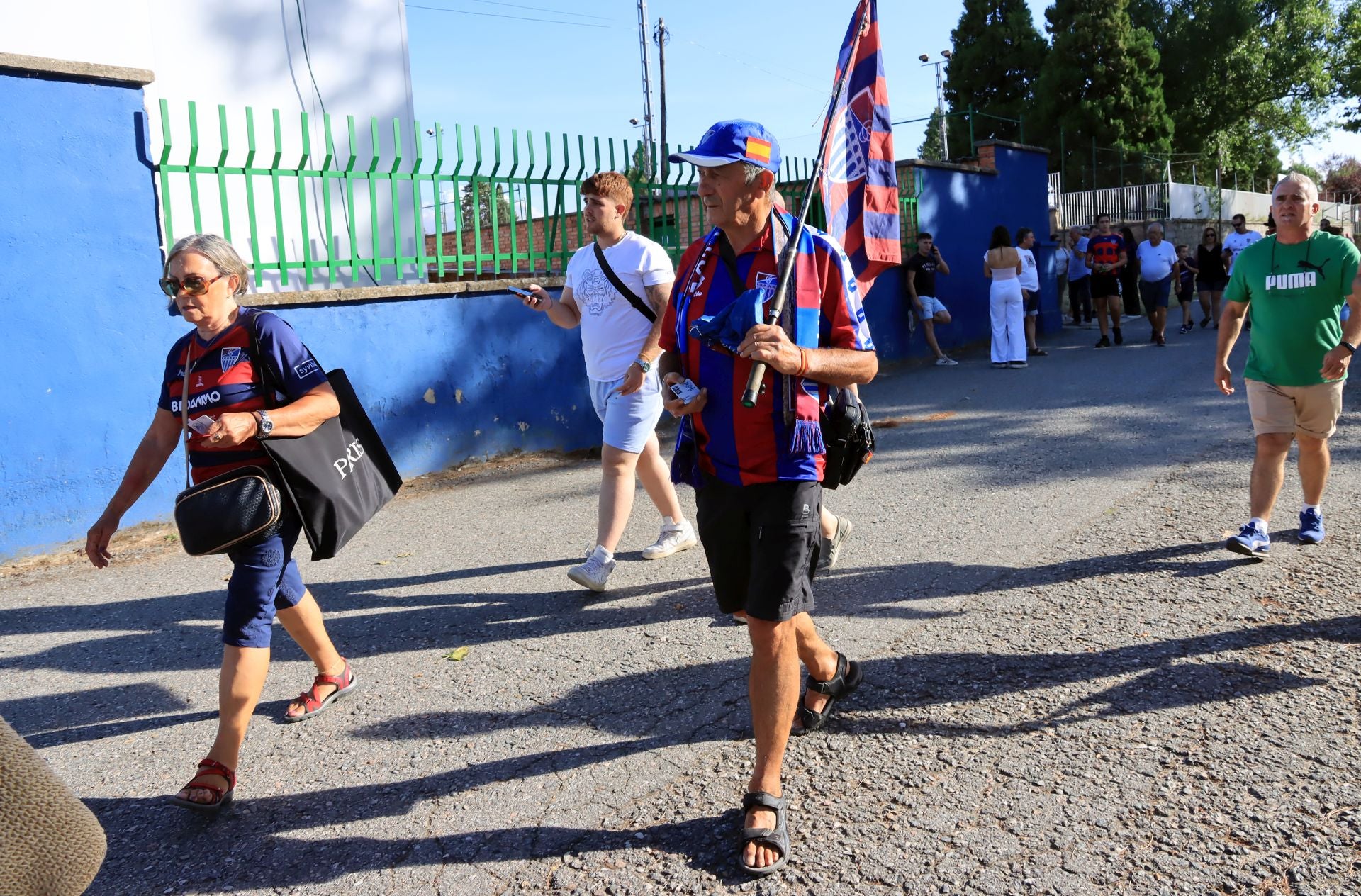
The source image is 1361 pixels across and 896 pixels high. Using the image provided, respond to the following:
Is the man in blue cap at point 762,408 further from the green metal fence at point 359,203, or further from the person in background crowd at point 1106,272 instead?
the person in background crowd at point 1106,272

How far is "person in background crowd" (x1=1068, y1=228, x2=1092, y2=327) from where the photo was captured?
17.8 m

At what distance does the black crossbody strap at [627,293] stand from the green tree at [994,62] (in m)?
42.6

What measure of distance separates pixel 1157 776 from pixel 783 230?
6.32 ft

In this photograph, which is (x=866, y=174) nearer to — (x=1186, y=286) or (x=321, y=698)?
(x=321, y=698)

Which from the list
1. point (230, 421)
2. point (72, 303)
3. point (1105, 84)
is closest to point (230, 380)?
point (230, 421)

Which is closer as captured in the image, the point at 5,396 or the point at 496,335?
the point at 5,396

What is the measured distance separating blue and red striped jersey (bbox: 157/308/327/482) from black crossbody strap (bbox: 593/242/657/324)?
2.00 meters

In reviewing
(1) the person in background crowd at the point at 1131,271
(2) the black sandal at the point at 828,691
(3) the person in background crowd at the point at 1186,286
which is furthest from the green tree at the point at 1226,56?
(2) the black sandal at the point at 828,691

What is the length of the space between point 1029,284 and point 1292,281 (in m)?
9.99

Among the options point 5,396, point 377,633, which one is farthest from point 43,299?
point 377,633

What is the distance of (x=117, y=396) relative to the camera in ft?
21.7

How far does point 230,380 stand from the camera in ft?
11.0

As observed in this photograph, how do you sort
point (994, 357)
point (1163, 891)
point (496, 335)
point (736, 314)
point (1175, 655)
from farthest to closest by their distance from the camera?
point (994, 357) < point (496, 335) < point (1175, 655) < point (736, 314) < point (1163, 891)

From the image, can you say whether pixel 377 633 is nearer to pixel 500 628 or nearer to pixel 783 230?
pixel 500 628
